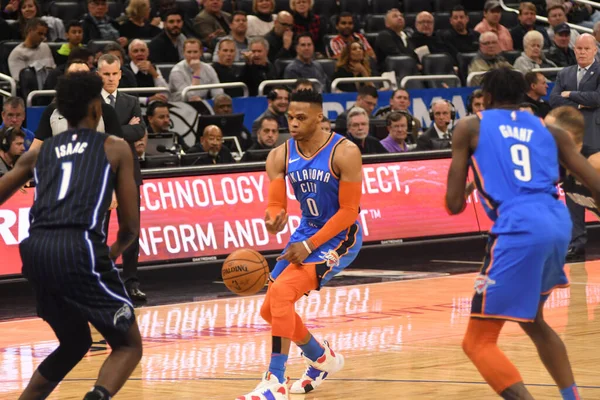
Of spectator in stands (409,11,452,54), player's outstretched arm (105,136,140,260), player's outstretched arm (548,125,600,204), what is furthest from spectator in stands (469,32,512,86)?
player's outstretched arm (105,136,140,260)

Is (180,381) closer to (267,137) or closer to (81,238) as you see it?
(81,238)

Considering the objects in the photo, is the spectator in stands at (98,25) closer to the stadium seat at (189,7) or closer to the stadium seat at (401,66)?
the stadium seat at (189,7)

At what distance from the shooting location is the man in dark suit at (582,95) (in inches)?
542

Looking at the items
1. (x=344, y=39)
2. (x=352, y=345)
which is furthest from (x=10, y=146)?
(x=344, y=39)

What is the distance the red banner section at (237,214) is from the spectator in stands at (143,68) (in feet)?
8.12

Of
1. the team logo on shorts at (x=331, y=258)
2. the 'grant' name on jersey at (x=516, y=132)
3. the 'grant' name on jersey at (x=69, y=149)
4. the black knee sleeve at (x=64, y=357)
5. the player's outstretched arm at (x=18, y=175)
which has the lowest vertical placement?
the team logo on shorts at (x=331, y=258)

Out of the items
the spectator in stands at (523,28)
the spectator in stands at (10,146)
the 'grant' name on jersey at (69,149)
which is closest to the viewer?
the 'grant' name on jersey at (69,149)

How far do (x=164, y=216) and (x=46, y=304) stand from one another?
6905mm

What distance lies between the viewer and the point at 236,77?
53.2 ft

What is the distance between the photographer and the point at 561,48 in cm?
1934

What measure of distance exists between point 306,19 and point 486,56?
270 cm

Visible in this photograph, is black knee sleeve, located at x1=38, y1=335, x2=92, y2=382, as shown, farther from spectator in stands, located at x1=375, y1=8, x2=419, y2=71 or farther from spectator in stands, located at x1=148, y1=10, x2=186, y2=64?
spectator in stands, located at x1=375, y1=8, x2=419, y2=71

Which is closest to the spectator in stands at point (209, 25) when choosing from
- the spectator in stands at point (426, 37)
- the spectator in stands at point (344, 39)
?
the spectator in stands at point (344, 39)

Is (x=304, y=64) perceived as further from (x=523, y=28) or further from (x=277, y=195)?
(x=277, y=195)
